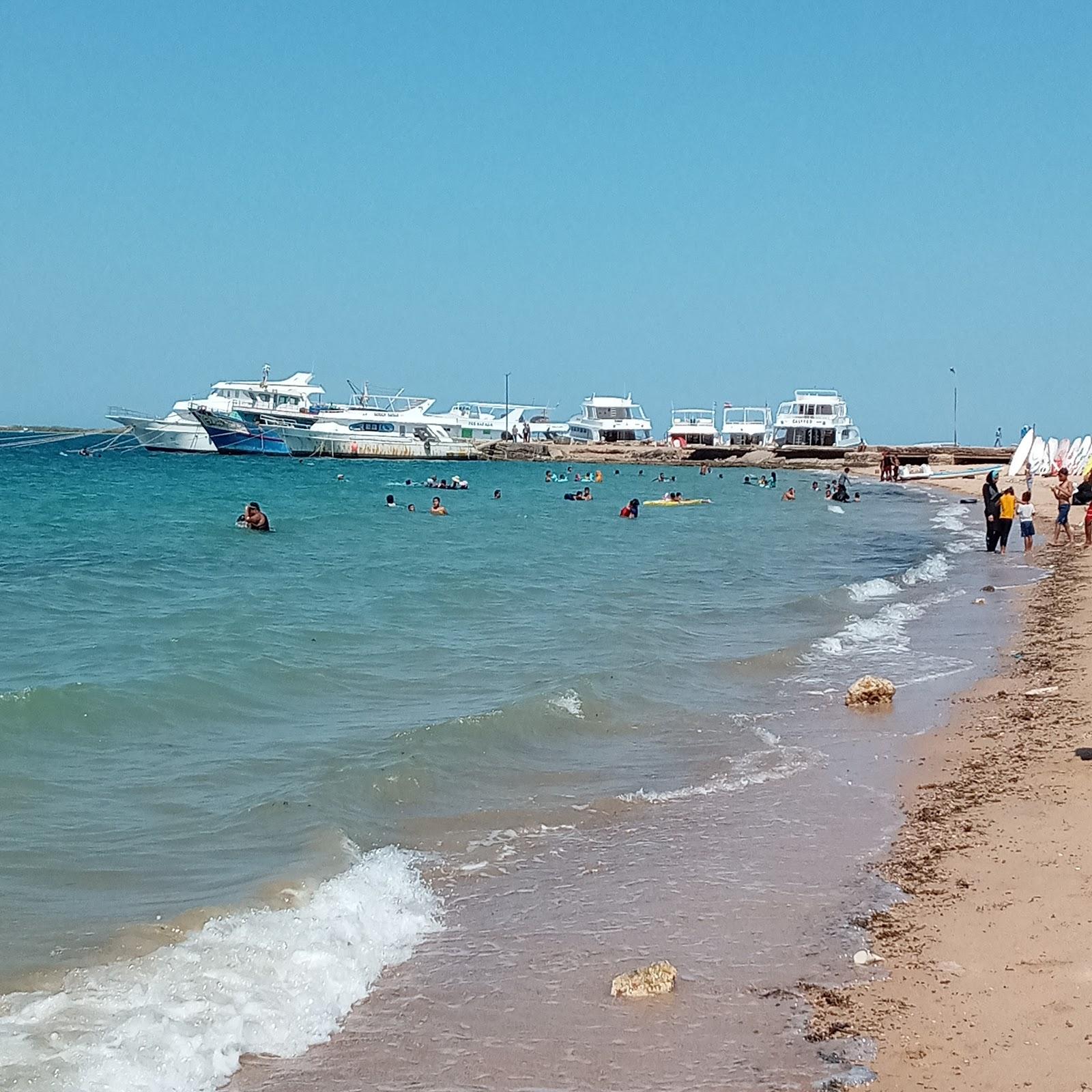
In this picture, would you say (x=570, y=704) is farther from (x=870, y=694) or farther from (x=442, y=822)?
(x=442, y=822)

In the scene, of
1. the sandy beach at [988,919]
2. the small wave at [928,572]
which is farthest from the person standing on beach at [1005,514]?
the sandy beach at [988,919]

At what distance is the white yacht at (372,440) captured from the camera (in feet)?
324

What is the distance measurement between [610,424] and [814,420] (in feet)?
67.6

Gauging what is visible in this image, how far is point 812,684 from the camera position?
41.4ft

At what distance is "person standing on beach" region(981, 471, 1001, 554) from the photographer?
25.6 m

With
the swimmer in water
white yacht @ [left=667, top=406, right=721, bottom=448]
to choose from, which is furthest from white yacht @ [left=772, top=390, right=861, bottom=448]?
the swimmer in water

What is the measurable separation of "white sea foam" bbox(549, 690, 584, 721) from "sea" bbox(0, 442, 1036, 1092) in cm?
7

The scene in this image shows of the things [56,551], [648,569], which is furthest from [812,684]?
[56,551]

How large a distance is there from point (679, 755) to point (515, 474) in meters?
74.1

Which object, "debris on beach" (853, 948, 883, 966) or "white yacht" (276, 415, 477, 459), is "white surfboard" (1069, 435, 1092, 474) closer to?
"debris on beach" (853, 948, 883, 966)

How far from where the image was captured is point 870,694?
11328 millimetres

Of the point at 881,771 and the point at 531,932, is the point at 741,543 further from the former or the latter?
the point at 531,932

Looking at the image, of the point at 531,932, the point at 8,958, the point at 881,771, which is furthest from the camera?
the point at 881,771

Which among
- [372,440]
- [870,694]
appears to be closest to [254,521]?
[870,694]
